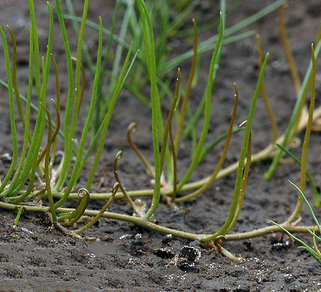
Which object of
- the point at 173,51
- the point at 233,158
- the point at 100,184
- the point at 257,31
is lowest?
the point at 100,184

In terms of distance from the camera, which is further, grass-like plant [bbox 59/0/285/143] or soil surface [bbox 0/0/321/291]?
grass-like plant [bbox 59/0/285/143]

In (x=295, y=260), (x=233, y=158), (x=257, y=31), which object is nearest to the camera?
(x=295, y=260)

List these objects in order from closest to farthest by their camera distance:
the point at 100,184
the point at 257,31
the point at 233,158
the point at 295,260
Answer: the point at 295,260, the point at 100,184, the point at 233,158, the point at 257,31

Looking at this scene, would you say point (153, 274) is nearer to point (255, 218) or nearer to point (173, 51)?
point (255, 218)

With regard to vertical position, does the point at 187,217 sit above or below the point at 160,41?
below

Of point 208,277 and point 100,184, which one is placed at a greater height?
point 100,184

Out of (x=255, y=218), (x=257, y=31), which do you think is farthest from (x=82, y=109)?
(x=257, y=31)

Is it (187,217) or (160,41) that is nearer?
(187,217)

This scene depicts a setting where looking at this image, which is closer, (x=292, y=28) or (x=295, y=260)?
(x=295, y=260)
